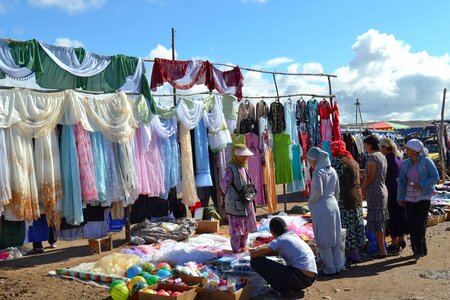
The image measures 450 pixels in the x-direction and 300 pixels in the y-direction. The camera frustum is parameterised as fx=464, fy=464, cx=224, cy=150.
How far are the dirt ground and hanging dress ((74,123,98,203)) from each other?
1.07 metres

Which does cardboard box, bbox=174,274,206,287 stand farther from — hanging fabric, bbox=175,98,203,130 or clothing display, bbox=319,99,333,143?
clothing display, bbox=319,99,333,143

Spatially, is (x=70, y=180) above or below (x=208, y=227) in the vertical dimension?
above

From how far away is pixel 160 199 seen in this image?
9.01 metres

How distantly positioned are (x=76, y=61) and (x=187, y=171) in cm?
287

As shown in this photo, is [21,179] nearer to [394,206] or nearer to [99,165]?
[99,165]

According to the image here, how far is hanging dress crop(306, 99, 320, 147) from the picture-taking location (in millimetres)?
11297

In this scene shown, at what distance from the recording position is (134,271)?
5863mm

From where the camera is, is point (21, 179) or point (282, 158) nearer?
point (21, 179)

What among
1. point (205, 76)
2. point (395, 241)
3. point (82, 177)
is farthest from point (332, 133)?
point (82, 177)

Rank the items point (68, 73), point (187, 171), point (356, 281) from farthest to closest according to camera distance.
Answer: point (187, 171), point (68, 73), point (356, 281)

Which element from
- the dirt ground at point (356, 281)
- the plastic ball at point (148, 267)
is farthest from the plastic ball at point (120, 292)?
the plastic ball at point (148, 267)

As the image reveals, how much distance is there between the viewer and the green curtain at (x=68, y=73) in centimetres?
683

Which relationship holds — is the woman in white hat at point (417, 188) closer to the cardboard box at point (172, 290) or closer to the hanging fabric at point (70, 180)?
the cardboard box at point (172, 290)

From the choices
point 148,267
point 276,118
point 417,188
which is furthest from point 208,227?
point 417,188
